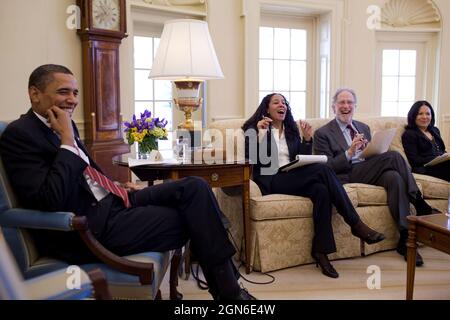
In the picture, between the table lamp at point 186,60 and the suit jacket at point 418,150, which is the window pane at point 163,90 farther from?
the suit jacket at point 418,150

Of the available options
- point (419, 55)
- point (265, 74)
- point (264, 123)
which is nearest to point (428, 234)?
point (264, 123)

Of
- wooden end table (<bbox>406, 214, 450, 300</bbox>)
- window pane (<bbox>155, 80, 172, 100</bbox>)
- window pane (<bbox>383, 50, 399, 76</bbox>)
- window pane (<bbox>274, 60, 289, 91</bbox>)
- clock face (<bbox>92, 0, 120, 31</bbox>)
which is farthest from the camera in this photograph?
window pane (<bbox>383, 50, 399, 76</bbox>)

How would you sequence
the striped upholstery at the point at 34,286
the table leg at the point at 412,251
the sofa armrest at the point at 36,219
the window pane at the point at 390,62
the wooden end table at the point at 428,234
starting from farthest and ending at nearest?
the window pane at the point at 390,62 → the table leg at the point at 412,251 → the wooden end table at the point at 428,234 → the sofa armrest at the point at 36,219 → the striped upholstery at the point at 34,286

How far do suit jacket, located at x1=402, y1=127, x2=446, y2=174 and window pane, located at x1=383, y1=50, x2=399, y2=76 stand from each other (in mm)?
2821

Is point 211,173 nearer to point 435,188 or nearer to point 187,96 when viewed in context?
point 187,96

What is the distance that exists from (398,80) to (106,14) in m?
3.94

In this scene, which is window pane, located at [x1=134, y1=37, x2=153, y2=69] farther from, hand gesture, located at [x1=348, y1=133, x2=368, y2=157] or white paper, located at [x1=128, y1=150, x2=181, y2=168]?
hand gesture, located at [x1=348, y1=133, x2=368, y2=157]

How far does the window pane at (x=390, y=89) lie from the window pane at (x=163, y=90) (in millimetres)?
2939

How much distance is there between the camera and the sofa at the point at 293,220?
265 cm

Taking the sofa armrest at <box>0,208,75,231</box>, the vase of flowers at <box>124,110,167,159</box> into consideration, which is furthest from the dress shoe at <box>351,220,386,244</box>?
the sofa armrest at <box>0,208,75,231</box>

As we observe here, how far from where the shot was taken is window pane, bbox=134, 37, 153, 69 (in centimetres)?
489

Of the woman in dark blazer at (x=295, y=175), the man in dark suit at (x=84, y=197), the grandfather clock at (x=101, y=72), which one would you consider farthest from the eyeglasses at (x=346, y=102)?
the grandfather clock at (x=101, y=72)

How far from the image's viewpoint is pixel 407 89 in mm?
6148

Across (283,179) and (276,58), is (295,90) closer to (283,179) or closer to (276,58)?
(276,58)
